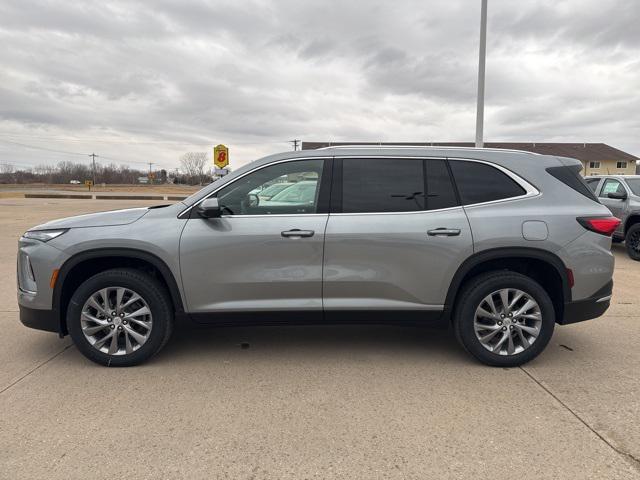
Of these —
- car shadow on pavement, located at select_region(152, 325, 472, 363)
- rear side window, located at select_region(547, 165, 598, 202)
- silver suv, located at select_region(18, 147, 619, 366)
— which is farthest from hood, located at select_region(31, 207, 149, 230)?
rear side window, located at select_region(547, 165, 598, 202)

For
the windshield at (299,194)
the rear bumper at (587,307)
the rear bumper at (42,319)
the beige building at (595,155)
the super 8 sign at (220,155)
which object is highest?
the beige building at (595,155)

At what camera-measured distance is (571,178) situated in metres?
3.99

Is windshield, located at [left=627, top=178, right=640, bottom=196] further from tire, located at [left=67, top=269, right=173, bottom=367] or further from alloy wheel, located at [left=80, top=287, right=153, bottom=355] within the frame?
alloy wheel, located at [left=80, top=287, right=153, bottom=355]

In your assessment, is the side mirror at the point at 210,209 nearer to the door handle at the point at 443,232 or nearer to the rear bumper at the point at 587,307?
the door handle at the point at 443,232

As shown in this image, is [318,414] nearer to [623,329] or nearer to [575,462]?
[575,462]

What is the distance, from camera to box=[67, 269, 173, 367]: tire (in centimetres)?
378

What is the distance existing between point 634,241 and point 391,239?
8.12 metres

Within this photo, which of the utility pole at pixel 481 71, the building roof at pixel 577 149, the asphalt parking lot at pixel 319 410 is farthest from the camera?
the building roof at pixel 577 149

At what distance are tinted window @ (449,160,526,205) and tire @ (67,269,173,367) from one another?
270cm

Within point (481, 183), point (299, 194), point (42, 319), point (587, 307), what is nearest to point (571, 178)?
point (481, 183)

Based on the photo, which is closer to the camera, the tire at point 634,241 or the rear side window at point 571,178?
the rear side window at point 571,178

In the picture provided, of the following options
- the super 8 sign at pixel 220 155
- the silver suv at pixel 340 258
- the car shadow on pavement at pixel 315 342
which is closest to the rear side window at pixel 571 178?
the silver suv at pixel 340 258

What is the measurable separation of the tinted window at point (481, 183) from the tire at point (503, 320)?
0.66 m

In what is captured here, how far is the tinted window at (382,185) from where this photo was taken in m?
3.87
